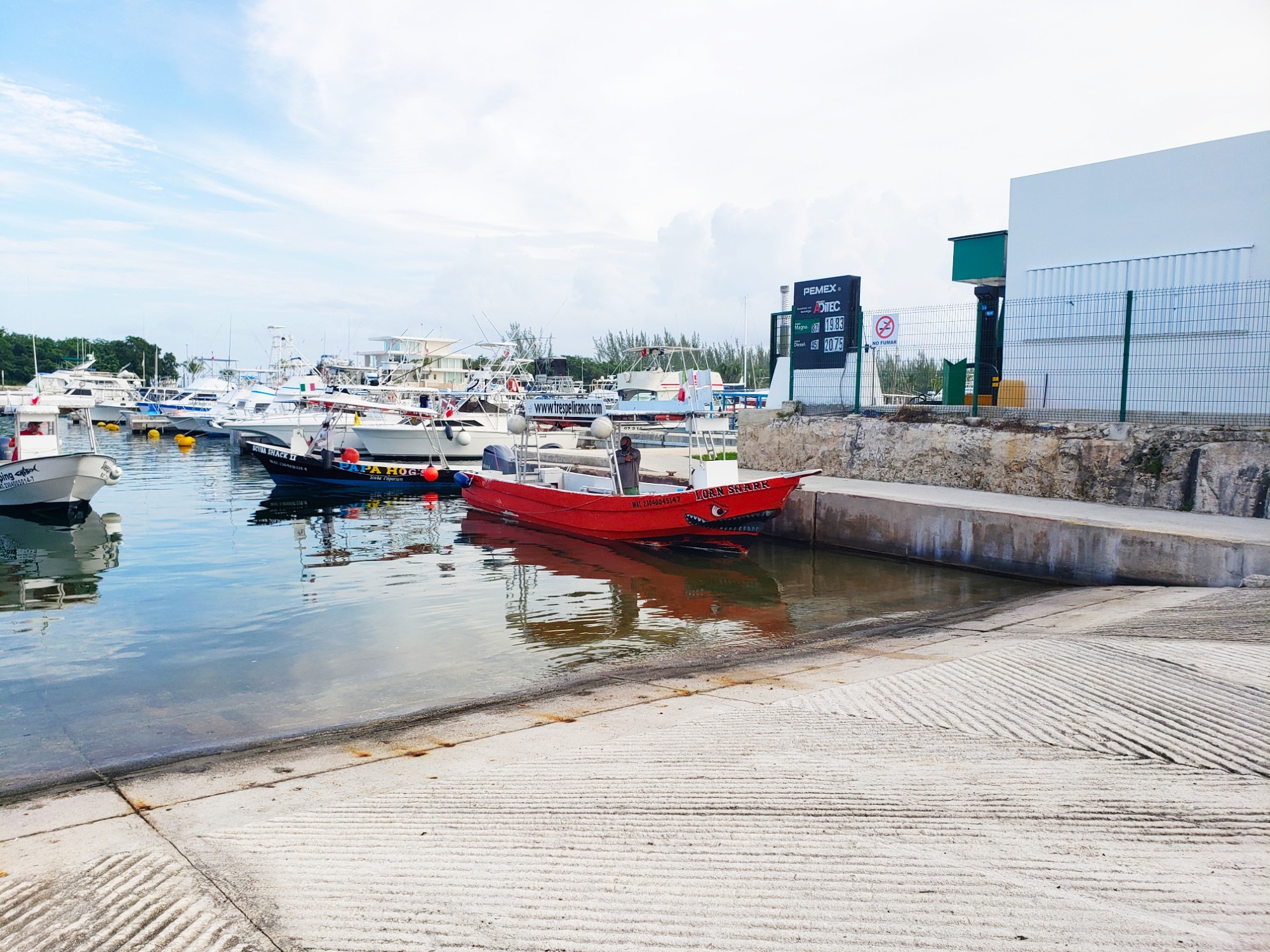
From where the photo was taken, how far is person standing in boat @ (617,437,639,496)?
1617 cm

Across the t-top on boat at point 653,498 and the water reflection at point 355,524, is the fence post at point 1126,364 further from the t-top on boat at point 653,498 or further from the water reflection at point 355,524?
the water reflection at point 355,524

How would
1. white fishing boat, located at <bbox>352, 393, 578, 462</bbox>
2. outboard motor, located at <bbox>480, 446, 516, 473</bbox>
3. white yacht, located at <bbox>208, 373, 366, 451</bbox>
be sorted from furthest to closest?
white yacht, located at <bbox>208, 373, 366, 451</bbox>
white fishing boat, located at <bbox>352, 393, 578, 462</bbox>
outboard motor, located at <bbox>480, 446, 516, 473</bbox>

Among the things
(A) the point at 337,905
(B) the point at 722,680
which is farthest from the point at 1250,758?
(A) the point at 337,905

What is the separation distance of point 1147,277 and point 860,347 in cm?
512

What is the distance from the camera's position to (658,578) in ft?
45.2

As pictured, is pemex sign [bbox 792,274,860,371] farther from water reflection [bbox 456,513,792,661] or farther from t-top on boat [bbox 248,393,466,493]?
t-top on boat [bbox 248,393,466,493]

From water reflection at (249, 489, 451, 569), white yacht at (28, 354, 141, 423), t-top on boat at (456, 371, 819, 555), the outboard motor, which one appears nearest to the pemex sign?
t-top on boat at (456, 371, 819, 555)

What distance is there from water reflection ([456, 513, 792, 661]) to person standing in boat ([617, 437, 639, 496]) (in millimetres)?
1120

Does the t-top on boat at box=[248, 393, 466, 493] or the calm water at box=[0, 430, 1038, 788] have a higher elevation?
the t-top on boat at box=[248, 393, 466, 493]

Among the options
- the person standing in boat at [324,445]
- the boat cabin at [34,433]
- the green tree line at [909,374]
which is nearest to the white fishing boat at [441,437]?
the person standing in boat at [324,445]

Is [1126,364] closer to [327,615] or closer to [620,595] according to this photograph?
[620,595]

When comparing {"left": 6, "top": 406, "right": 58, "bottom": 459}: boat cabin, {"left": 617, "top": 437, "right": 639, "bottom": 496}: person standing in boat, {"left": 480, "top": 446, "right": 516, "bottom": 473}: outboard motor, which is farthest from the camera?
{"left": 480, "top": 446, "right": 516, "bottom": 473}: outboard motor

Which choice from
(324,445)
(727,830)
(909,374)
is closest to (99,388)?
(324,445)

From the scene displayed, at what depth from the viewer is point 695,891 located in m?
3.13
